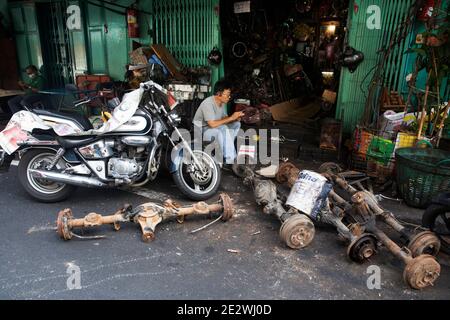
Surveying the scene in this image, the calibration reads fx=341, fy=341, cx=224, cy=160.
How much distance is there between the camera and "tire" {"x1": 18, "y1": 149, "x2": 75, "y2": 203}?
175 inches

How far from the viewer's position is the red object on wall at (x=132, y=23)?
25.8ft

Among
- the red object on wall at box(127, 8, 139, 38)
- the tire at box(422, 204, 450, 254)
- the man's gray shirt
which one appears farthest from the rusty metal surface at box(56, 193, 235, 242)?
the red object on wall at box(127, 8, 139, 38)

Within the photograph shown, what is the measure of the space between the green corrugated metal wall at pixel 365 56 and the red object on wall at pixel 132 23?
4.72 meters

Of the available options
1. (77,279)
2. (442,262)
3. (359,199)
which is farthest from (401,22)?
(77,279)

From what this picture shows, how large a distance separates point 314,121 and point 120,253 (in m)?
5.95

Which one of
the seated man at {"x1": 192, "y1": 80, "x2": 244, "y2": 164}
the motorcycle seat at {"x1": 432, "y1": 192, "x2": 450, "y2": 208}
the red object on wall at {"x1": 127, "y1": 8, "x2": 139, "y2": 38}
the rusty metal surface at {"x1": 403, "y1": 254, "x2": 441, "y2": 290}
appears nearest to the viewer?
the rusty metal surface at {"x1": 403, "y1": 254, "x2": 441, "y2": 290}

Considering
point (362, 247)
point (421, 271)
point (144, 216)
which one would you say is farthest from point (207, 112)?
point (421, 271)

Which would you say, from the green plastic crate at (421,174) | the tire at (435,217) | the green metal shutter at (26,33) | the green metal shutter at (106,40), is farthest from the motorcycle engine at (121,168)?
the green metal shutter at (26,33)

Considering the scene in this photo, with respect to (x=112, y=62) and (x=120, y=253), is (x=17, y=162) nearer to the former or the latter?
(x=120, y=253)

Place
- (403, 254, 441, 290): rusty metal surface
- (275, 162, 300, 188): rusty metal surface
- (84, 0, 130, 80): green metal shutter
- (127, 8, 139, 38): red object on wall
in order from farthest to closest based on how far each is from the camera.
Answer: (84, 0, 130, 80): green metal shutter < (127, 8, 139, 38): red object on wall < (275, 162, 300, 188): rusty metal surface < (403, 254, 441, 290): rusty metal surface

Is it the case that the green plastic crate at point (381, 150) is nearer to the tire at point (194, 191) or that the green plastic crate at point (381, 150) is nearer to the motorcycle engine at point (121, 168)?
the tire at point (194, 191)

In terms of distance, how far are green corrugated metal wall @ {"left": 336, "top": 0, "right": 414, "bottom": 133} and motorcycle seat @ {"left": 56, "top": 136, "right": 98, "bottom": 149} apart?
4.74 metres

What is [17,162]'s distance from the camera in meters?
4.75

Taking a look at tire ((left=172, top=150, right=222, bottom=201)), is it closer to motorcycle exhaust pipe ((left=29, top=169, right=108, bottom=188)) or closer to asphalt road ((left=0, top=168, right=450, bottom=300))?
asphalt road ((left=0, top=168, right=450, bottom=300))
